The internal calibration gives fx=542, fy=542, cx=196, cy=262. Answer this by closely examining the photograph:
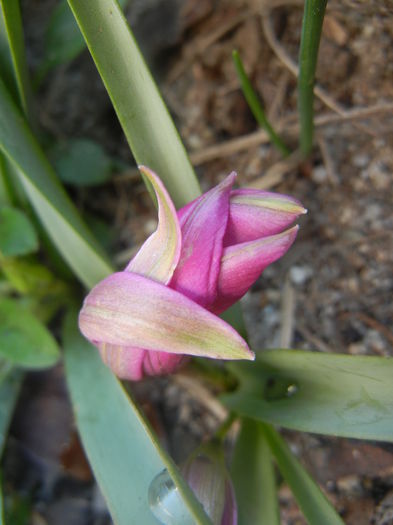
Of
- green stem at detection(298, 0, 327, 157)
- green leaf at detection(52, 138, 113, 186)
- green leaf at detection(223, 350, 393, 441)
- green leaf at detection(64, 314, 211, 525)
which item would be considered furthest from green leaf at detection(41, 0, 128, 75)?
green leaf at detection(223, 350, 393, 441)

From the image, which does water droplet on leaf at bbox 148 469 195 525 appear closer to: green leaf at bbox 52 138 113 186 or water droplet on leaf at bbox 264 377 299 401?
water droplet on leaf at bbox 264 377 299 401

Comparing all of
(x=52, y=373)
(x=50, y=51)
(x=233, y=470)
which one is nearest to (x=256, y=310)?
(x=233, y=470)

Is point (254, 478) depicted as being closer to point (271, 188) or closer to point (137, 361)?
point (137, 361)

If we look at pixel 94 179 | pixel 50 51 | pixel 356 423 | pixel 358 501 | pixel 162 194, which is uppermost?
pixel 50 51

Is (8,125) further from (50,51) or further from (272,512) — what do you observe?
(272,512)

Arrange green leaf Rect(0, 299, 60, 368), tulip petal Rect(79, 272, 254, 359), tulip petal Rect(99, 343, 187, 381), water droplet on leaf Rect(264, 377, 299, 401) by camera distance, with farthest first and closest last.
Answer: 1. green leaf Rect(0, 299, 60, 368)
2. water droplet on leaf Rect(264, 377, 299, 401)
3. tulip petal Rect(99, 343, 187, 381)
4. tulip petal Rect(79, 272, 254, 359)

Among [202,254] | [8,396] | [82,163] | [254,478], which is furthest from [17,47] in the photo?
[254,478]

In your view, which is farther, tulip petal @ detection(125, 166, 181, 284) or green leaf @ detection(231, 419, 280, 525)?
green leaf @ detection(231, 419, 280, 525)
